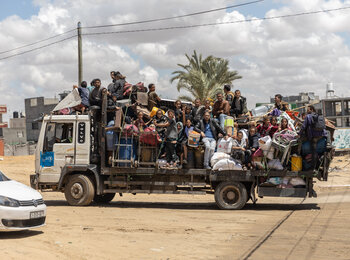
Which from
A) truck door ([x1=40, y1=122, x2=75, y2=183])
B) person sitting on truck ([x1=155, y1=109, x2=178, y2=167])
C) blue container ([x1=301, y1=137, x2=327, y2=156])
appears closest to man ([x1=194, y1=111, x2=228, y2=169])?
person sitting on truck ([x1=155, y1=109, x2=178, y2=167])

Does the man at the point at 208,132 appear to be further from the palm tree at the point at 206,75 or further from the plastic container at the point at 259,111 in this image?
the palm tree at the point at 206,75

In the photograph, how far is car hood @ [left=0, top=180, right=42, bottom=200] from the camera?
9719 millimetres

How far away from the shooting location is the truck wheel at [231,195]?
14.4 meters

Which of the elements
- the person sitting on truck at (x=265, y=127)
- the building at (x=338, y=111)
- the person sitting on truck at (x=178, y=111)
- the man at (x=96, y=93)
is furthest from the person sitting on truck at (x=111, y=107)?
the building at (x=338, y=111)

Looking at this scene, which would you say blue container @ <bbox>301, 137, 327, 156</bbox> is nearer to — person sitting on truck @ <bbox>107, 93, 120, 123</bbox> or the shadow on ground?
the shadow on ground

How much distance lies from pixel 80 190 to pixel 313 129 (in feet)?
23.0

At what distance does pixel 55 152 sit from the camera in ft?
50.0

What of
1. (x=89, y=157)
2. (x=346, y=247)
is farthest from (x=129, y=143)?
(x=346, y=247)

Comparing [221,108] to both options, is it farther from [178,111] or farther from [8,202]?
[8,202]

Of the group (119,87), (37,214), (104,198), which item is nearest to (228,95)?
(119,87)

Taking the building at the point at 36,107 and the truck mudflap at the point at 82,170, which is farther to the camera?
the building at the point at 36,107

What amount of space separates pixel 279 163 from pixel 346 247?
16.9ft

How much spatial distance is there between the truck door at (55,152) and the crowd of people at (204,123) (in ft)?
2.96

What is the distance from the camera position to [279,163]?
14.0 metres
